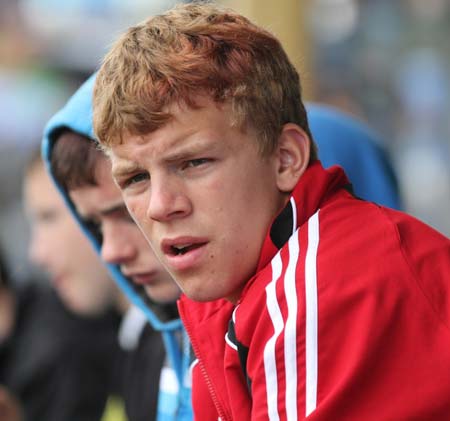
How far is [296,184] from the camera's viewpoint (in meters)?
1.74

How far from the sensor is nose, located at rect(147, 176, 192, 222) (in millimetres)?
1654

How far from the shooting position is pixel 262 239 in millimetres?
1702

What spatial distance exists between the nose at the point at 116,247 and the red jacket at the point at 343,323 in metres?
0.86

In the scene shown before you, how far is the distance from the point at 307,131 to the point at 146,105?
34cm

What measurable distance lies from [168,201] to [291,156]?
0.26 meters

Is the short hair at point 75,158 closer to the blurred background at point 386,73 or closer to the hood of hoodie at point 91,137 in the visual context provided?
the hood of hoodie at point 91,137

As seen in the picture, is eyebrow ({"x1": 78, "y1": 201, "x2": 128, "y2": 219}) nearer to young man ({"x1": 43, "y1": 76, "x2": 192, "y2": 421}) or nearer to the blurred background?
young man ({"x1": 43, "y1": 76, "x2": 192, "y2": 421})

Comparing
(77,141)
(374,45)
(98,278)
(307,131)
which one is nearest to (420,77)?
(374,45)

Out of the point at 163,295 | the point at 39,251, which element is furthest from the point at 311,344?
the point at 39,251

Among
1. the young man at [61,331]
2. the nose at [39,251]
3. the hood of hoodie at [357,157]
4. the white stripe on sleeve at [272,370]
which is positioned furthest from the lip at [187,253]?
the nose at [39,251]

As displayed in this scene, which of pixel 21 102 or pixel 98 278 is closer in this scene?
pixel 98 278

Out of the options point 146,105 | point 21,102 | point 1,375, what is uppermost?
point 146,105

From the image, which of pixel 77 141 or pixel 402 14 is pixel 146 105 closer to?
pixel 77 141

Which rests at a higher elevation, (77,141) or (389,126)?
(77,141)
